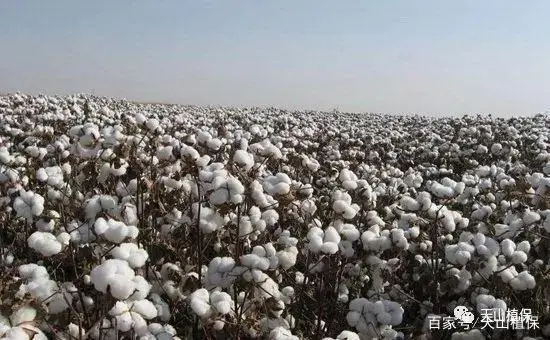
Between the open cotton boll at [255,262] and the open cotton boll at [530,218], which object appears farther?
the open cotton boll at [530,218]

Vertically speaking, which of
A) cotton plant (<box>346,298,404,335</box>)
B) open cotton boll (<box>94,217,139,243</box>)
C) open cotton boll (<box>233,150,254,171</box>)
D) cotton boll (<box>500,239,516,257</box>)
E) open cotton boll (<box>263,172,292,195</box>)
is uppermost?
open cotton boll (<box>233,150,254,171</box>)

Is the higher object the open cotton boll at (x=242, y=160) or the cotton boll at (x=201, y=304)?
the open cotton boll at (x=242, y=160)

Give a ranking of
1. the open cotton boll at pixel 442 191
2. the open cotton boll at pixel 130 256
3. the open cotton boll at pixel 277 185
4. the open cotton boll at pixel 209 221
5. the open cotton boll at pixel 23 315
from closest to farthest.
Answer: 1. the open cotton boll at pixel 23 315
2. the open cotton boll at pixel 130 256
3. the open cotton boll at pixel 277 185
4. the open cotton boll at pixel 209 221
5. the open cotton boll at pixel 442 191

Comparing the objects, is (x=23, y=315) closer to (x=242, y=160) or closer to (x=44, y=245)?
(x=44, y=245)

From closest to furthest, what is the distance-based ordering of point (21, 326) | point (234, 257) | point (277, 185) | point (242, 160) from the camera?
→ point (21, 326), point (277, 185), point (242, 160), point (234, 257)

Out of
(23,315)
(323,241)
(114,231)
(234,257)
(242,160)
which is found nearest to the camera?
(23,315)

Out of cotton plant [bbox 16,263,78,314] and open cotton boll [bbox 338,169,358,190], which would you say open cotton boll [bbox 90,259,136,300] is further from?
open cotton boll [bbox 338,169,358,190]

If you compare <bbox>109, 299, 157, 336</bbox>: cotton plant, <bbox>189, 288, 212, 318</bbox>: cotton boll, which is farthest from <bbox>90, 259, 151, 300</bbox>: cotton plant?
<bbox>189, 288, 212, 318</bbox>: cotton boll

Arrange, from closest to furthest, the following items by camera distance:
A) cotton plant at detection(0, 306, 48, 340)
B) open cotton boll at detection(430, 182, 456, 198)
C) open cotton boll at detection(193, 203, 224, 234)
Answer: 1. cotton plant at detection(0, 306, 48, 340)
2. open cotton boll at detection(193, 203, 224, 234)
3. open cotton boll at detection(430, 182, 456, 198)

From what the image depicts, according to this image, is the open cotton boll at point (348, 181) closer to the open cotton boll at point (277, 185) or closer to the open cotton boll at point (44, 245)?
the open cotton boll at point (277, 185)

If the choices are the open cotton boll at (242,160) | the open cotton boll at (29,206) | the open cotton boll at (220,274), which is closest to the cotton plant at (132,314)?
the open cotton boll at (220,274)

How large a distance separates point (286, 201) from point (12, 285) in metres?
1.52

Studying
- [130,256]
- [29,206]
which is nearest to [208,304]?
[130,256]

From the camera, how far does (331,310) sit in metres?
3.94
